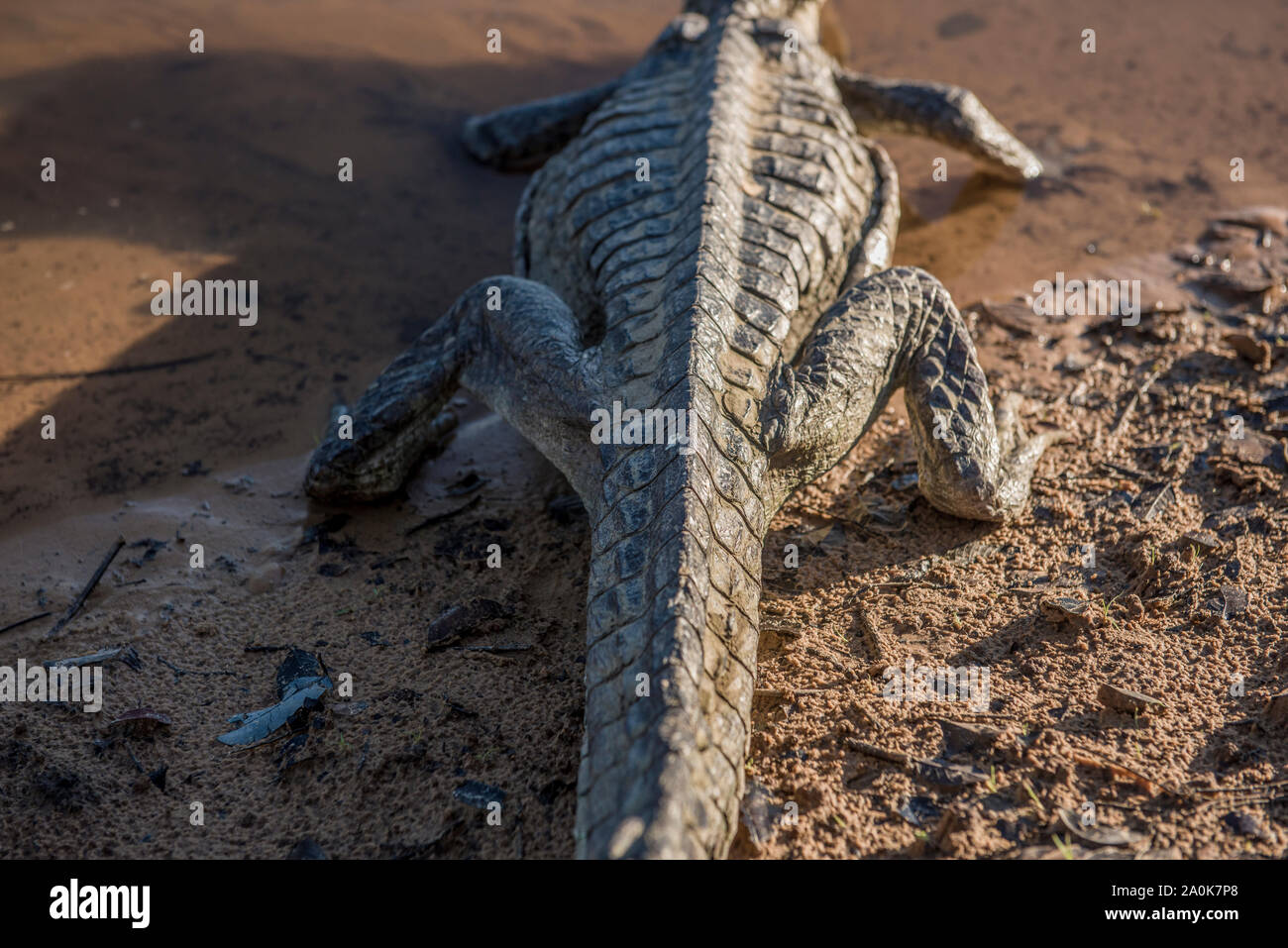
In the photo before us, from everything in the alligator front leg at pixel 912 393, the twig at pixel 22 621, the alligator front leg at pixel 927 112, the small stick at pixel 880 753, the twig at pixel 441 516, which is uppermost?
the alligator front leg at pixel 927 112

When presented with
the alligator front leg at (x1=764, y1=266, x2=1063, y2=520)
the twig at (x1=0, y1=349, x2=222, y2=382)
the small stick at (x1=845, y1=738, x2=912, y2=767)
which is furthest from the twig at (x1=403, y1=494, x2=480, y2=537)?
the small stick at (x1=845, y1=738, x2=912, y2=767)

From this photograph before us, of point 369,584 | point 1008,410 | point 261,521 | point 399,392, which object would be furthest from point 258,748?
point 1008,410

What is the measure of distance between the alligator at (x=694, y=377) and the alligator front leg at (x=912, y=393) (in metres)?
0.01

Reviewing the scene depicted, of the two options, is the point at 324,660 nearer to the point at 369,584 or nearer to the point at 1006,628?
the point at 369,584

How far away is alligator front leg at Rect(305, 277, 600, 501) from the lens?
139 inches

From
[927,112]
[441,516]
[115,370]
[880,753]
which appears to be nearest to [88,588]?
[441,516]

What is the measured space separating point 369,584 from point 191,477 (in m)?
1.19

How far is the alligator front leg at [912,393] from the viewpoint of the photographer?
3.32 metres

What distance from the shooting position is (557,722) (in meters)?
2.90

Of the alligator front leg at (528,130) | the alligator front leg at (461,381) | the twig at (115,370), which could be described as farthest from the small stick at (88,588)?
the alligator front leg at (528,130)

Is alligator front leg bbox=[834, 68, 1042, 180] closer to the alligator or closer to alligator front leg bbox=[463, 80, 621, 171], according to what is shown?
the alligator

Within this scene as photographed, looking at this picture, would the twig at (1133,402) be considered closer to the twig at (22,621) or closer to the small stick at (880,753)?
the small stick at (880,753)

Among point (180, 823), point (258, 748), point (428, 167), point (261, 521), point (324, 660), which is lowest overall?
point (180, 823)

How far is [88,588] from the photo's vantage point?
136 inches
